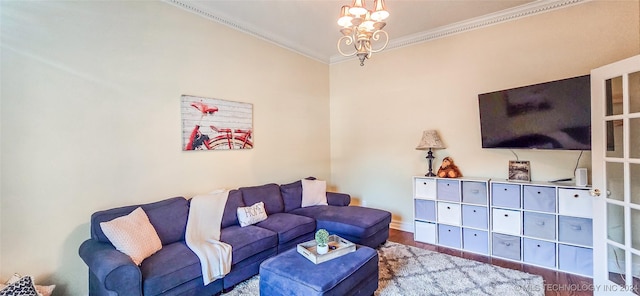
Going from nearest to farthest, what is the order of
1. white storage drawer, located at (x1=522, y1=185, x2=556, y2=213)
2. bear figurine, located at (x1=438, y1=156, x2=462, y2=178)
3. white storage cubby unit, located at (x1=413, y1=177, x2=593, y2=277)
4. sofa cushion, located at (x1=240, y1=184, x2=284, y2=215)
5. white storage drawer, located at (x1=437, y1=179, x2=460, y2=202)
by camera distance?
white storage cubby unit, located at (x1=413, y1=177, x2=593, y2=277) < white storage drawer, located at (x1=522, y1=185, x2=556, y2=213) < sofa cushion, located at (x1=240, y1=184, x2=284, y2=215) < white storage drawer, located at (x1=437, y1=179, x2=460, y2=202) < bear figurine, located at (x1=438, y1=156, x2=462, y2=178)

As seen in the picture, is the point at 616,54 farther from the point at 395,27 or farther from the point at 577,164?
the point at 395,27

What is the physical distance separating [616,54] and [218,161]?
14.4 ft

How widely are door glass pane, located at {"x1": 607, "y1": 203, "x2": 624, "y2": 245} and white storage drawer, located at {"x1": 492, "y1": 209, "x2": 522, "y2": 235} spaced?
0.92 meters

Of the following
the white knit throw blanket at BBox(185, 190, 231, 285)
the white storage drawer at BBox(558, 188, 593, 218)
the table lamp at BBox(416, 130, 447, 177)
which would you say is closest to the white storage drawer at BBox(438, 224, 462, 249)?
the table lamp at BBox(416, 130, 447, 177)

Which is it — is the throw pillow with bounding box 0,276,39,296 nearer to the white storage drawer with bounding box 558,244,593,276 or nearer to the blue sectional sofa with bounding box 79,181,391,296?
the blue sectional sofa with bounding box 79,181,391,296

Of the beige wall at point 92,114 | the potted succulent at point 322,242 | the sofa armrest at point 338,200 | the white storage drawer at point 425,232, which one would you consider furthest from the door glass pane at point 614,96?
the beige wall at point 92,114

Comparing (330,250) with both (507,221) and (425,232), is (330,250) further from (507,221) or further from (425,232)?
(507,221)

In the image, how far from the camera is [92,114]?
2.39 meters

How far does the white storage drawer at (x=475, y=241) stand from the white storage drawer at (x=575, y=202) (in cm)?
80

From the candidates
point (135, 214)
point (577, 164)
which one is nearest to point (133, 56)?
point (135, 214)

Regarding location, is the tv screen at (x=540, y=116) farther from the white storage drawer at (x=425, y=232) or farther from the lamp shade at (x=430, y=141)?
the white storage drawer at (x=425, y=232)

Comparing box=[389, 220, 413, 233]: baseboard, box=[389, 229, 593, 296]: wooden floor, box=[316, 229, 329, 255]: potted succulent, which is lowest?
box=[389, 229, 593, 296]: wooden floor

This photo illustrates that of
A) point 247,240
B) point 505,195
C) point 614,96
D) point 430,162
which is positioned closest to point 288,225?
point 247,240

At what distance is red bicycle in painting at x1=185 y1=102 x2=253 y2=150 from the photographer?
3092 mm
